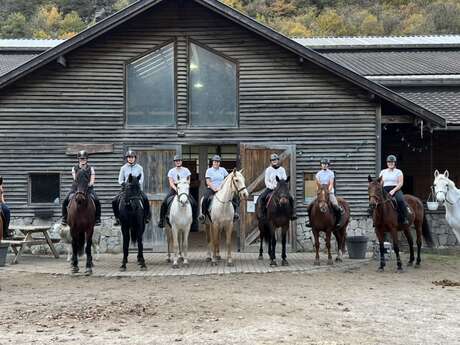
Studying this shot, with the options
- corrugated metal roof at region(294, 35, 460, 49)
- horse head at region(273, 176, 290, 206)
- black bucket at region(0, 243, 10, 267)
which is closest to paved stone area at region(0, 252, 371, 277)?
black bucket at region(0, 243, 10, 267)

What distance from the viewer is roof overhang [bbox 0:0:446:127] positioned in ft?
49.6

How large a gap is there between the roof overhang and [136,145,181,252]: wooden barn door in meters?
3.20

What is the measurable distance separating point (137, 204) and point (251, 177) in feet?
12.9

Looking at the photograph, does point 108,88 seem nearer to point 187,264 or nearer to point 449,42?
point 187,264

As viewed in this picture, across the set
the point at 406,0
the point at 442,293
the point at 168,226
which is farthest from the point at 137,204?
the point at 406,0

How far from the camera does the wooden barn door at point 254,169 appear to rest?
15.8m

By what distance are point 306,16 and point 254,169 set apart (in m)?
54.5

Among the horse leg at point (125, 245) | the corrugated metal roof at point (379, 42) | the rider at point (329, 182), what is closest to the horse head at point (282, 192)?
the rider at point (329, 182)

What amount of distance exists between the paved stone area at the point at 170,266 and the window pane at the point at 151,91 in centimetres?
361

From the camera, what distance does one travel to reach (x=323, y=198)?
1308cm

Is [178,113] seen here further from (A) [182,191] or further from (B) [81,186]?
(B) [81,186]

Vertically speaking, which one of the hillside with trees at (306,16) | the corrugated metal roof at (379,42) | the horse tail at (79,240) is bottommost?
the horse tail at (79,240)

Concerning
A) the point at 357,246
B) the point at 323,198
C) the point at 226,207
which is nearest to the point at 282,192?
the point at 323,198

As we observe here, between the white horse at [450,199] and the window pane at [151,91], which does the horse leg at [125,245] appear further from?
the white horse at [450,199]
